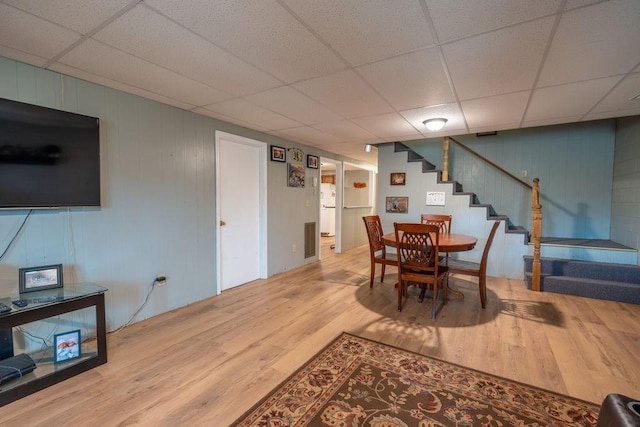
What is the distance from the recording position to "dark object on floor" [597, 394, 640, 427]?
934mm

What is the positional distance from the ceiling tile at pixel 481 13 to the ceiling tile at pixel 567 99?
1.34 metres

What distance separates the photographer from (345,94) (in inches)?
104

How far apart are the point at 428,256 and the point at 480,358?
108cm

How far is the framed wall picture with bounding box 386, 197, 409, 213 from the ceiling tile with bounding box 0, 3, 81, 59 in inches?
189

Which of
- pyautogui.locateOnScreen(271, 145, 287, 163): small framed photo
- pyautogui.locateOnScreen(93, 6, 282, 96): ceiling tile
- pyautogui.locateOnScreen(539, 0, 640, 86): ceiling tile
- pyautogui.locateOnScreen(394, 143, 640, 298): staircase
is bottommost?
pyautogui.locateOnScreen(394, 143, 640, 298): staircase

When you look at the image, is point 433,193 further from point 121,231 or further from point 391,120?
point 121,231

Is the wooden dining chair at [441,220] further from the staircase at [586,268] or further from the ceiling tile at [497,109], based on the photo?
the ceiling tile at [497,109]

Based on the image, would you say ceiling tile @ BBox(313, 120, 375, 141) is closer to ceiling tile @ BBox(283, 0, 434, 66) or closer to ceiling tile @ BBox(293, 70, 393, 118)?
ceiling tile @ BBox(293, 70, 393, 118)

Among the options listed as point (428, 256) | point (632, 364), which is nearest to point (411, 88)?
point (428, 256)

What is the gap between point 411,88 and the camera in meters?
2.48

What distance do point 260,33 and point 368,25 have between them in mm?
629

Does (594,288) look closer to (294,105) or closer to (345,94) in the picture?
(345,94)

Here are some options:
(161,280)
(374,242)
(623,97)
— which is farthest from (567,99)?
(161,280)

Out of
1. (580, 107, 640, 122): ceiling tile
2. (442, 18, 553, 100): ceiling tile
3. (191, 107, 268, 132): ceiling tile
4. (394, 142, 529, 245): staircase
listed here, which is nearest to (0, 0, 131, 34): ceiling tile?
(191, 107, 268, 132): ceiling tile
